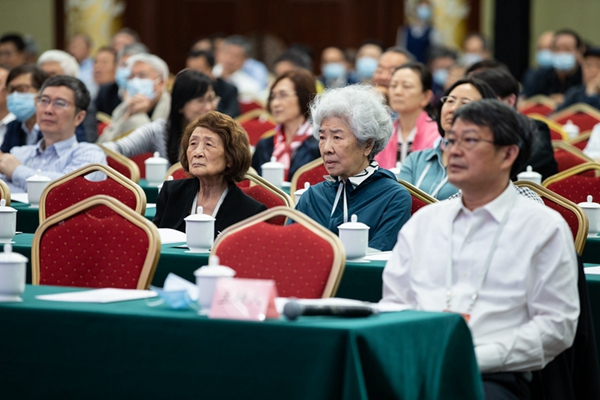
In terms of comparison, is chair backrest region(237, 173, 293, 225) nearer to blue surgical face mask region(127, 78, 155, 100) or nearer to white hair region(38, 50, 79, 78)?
blue surgical face mask region(127, 78, 155, 100)

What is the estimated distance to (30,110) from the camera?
6.36m

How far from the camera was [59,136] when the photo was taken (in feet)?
18.4

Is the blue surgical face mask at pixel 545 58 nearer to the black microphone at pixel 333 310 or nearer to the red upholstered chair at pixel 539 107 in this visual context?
the red upholstered chair at pixel 539 107

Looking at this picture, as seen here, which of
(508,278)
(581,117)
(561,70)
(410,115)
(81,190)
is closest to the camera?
(508,278)

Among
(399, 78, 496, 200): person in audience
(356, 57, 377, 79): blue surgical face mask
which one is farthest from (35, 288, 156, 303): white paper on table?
(356, 57, 377, 79): blue surgical face mask

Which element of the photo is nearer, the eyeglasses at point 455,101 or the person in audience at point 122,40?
the eyeglasses at point 455,101

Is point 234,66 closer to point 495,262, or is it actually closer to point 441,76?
point 441,76

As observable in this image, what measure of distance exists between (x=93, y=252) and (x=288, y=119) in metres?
3.13

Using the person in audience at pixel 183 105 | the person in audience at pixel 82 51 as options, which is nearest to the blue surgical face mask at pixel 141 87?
the person in audience at pixel 183 105

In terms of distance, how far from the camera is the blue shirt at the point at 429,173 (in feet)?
16.0

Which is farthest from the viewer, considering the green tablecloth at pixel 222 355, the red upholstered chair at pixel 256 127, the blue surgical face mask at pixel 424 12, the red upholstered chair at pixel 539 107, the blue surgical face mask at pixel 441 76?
the blue surgical face mask at pixel 424 12

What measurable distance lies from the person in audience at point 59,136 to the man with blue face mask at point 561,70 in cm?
722

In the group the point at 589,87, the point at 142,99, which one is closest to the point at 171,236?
the point at 142,99

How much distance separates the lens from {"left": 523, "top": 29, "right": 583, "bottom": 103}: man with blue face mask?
39.4 ft
